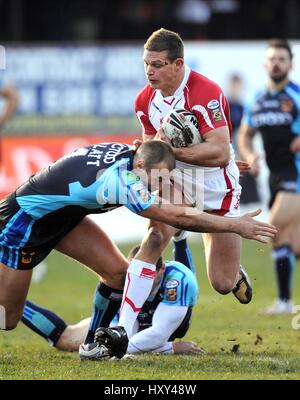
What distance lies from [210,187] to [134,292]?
1.21 meters

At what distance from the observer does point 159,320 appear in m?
7.25

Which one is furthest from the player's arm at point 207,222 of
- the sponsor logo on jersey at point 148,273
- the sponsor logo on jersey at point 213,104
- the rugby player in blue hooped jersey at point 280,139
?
the rugby player in blue hooped jersey at point 280,139

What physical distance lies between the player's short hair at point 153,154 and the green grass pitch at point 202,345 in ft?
4.44

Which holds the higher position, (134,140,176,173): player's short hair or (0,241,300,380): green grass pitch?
(134,140,176,173): player's short hair

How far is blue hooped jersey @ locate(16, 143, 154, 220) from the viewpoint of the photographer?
6.40 m

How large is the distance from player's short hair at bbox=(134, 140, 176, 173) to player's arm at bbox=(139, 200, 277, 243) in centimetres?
27

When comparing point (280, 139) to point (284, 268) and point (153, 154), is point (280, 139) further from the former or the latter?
point (153, 154)

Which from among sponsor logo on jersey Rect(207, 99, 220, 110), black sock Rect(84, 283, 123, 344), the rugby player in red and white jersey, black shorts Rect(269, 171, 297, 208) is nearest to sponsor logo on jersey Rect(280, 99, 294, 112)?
black shorts Rect(269, 171, 297, 208)

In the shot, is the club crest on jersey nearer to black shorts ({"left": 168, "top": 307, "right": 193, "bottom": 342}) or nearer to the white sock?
the white sock

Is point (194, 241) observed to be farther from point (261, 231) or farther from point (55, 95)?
point (261, 231)

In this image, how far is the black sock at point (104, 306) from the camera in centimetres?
721

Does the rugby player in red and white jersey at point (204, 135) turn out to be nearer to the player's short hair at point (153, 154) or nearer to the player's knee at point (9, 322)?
the player's short hair at point (153, 154)
